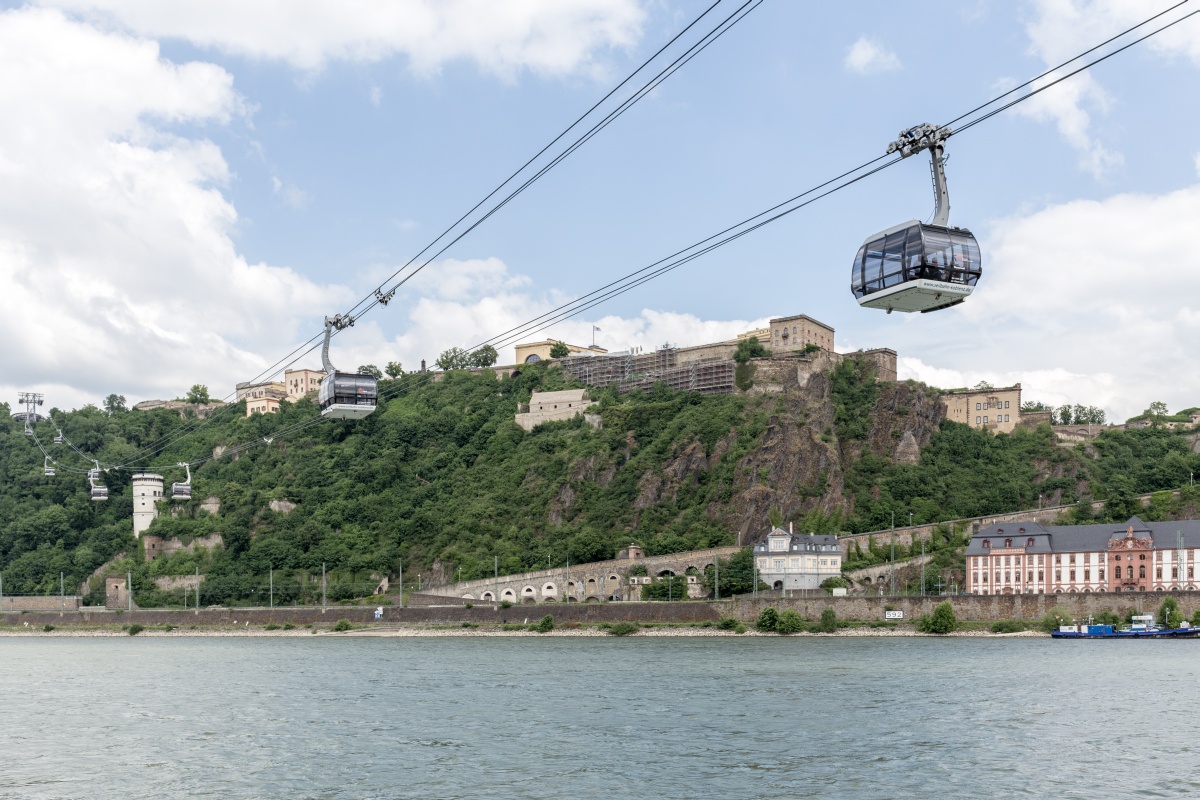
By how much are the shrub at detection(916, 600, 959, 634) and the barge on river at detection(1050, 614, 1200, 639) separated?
5.67 meters

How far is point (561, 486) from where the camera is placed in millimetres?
104625

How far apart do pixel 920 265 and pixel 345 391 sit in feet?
54.3

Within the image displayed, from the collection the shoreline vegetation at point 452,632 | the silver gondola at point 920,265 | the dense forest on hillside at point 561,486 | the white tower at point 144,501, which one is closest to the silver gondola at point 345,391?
the silver gondola at point 920,265

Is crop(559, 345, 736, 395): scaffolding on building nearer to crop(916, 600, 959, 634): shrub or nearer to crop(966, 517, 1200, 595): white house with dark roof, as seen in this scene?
crop(966, 517, 1200, 595): white house with dark roof

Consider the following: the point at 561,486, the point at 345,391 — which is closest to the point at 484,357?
the point at 561,486

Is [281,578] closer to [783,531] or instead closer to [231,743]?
[783,531]

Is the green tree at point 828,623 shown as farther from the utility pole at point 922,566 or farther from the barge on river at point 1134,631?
the barge on river at point 1134,631

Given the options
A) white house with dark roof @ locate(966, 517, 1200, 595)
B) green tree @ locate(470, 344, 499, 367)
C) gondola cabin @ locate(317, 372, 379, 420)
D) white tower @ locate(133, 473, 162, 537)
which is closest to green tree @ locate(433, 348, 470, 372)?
green tree @ locate(470, 344, 499, 367)

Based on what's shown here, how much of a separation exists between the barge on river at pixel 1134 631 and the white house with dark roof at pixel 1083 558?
341 centimetres

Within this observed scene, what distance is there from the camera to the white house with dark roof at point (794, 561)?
84.1 meters

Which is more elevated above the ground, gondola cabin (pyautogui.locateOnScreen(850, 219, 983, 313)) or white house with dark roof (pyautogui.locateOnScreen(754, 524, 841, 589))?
gondola cabin (pyautogui.locateOnScreen(850, 219, 983, 313))

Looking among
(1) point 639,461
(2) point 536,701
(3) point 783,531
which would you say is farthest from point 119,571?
(2) point 536,701

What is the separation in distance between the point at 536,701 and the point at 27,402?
57113 mm

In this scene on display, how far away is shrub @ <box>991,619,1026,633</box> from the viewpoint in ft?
232
